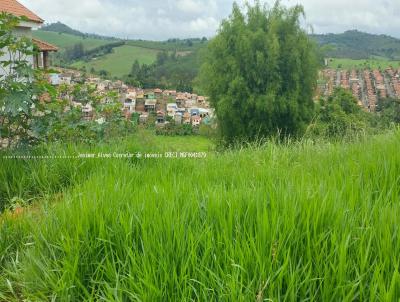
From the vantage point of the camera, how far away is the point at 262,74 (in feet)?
82.6

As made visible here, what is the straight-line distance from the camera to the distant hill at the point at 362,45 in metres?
87.3

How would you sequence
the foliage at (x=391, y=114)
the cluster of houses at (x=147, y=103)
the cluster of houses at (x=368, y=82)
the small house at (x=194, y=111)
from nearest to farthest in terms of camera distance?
1. the cluster of houses at (x=147, y=103)
2. the foliage at (x=391, y=114)
3. the small house at (x=194, y=111)
4. the cluster of houses at (x=368, y=82)

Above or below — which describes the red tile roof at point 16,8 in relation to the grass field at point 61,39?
below

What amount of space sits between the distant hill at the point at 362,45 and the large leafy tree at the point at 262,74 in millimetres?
61484

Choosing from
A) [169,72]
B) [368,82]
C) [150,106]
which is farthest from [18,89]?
[368,82]

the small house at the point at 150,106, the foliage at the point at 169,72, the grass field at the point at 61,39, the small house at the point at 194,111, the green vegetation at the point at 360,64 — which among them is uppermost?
the grass field at the point at 61,39

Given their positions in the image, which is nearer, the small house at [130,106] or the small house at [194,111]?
the small house at [130,106]

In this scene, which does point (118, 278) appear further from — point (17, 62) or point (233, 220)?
point (17, 62)

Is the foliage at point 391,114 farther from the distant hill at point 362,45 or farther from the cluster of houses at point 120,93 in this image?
the distant hill at point 362,45

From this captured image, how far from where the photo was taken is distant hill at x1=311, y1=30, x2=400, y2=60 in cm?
8728

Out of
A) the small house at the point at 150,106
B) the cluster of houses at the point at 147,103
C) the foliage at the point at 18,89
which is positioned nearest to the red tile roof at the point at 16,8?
the cluster of houses at the point at 147,103

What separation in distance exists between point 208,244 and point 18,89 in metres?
2.87

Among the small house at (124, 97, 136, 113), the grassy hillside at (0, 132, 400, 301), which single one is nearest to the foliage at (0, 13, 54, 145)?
the grassy hillside at (0, 132, 400, 301)

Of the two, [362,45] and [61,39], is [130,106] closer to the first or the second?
[61,39]
